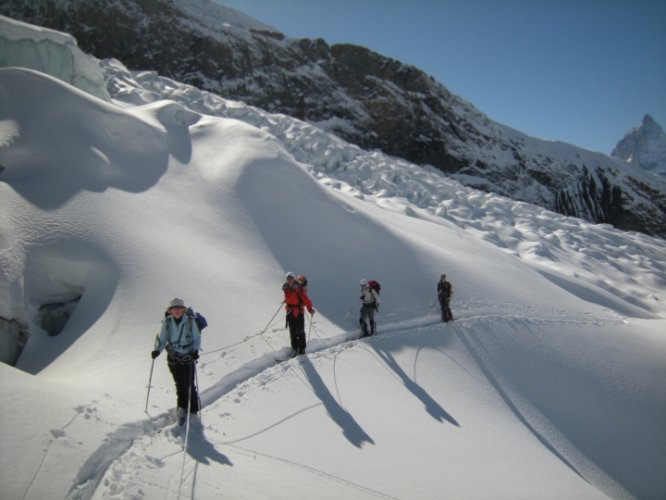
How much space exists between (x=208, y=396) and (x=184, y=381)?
726 mm

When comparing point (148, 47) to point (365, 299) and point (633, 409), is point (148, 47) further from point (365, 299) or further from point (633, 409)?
point (633, 409)

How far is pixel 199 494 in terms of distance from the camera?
3621 mm

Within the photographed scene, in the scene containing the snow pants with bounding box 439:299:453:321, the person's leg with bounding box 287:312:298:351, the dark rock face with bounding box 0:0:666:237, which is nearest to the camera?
the person's leg with bounding box 287:312:298:351

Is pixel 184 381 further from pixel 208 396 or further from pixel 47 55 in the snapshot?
pixel 47 55

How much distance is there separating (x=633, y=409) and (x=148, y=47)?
5071 cm

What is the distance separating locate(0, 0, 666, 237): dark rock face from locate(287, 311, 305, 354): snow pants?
42.1 metres

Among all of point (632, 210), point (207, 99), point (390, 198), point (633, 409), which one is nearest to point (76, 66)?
point (207, 99)

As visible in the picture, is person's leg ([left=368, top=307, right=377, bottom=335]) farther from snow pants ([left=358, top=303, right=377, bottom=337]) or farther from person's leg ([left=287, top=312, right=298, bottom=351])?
person's leg ([left=287, top=312, right=298, bottom=351])

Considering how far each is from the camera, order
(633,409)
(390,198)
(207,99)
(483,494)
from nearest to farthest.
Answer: (483,494) < (633,409) < (390,198) < (207,99)

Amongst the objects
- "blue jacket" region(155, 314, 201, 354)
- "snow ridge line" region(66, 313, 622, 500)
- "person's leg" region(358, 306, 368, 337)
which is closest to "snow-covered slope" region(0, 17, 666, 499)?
"snow ridge line" region(66, 313, 622, 500)

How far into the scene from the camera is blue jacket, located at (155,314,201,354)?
4676mm

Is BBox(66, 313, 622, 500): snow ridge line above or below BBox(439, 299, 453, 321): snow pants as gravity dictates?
below

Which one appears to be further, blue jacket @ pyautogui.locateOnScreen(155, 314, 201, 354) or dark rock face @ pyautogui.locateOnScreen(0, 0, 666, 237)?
dark rock face @ pyautogui.locateOnScreen(0, 0, 666, 237)

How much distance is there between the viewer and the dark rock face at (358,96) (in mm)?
41969
